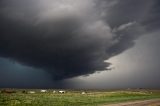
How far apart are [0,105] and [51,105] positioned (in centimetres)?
999

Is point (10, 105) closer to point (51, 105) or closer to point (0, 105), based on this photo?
point (0, 105)

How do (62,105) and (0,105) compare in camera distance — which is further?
(62,105)

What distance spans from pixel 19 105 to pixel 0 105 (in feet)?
11.9

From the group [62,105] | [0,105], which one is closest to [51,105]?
[62,105]

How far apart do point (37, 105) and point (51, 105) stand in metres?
2.85

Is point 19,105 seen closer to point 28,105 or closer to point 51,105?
point 28,105

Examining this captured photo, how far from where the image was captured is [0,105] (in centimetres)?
4681

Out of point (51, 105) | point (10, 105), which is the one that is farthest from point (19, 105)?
point (51, 105)

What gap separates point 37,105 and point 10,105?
5269 mm

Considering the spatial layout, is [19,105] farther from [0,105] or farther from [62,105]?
[62,105]

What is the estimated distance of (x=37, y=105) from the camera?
48.5 m

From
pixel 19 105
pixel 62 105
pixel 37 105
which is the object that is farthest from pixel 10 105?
pixel 62 105

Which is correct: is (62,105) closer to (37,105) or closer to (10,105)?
(37,105)

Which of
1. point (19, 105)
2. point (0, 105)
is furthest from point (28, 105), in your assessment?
point (0, 105)
